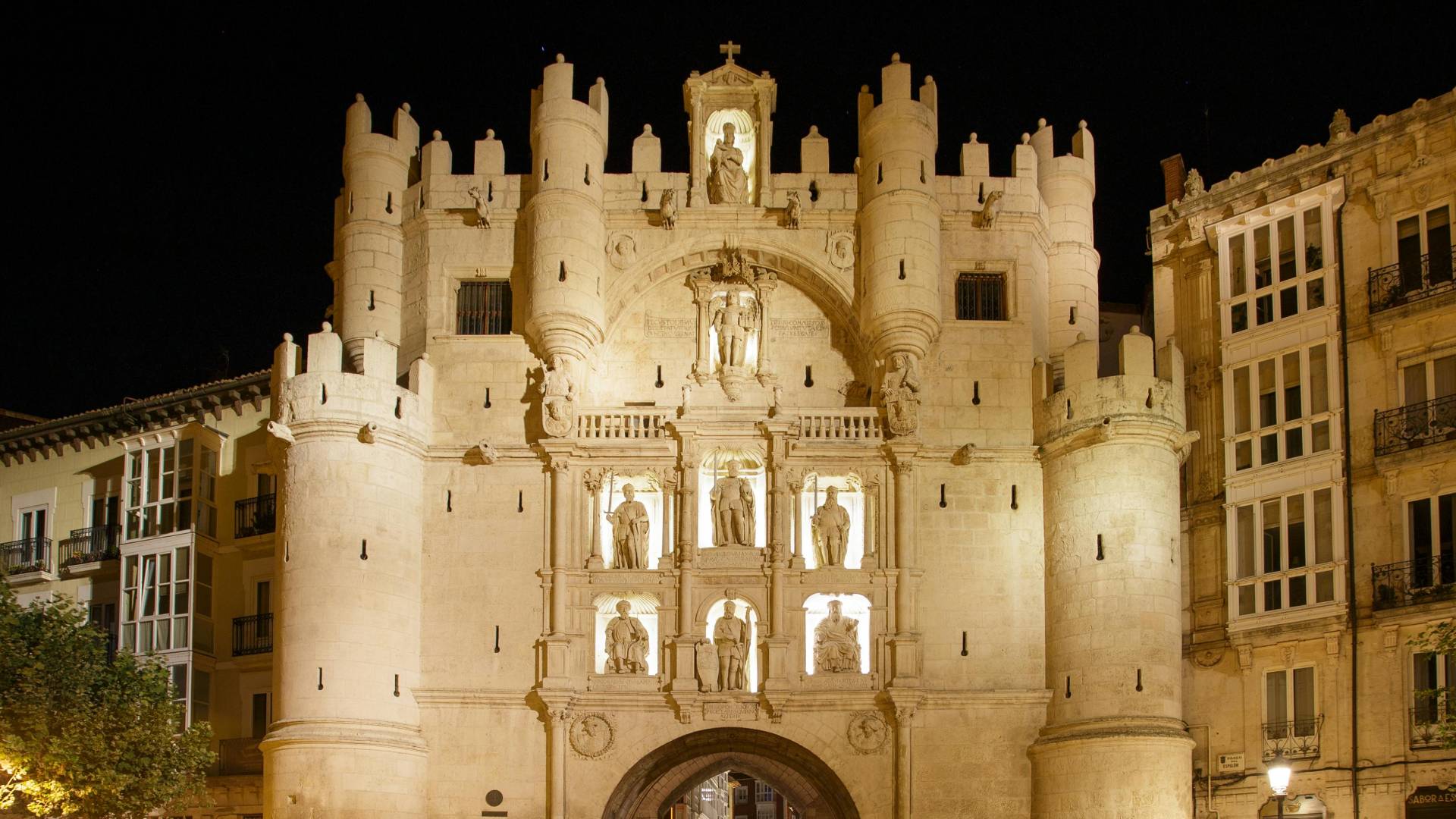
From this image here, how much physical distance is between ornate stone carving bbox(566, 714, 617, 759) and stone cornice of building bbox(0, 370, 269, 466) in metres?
10.7

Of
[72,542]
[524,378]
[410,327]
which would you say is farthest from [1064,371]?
[72,542]

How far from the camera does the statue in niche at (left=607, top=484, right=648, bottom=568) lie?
3681 cm

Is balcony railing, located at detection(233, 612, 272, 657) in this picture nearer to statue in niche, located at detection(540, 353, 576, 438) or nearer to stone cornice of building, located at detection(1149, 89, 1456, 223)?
statue in niche, located at detection(540, 353, 576, 438)

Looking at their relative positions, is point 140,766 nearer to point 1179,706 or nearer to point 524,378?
point 524,378

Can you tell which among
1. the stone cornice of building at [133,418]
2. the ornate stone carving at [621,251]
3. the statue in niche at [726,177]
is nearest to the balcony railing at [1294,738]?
the statue in niche at [726,177]

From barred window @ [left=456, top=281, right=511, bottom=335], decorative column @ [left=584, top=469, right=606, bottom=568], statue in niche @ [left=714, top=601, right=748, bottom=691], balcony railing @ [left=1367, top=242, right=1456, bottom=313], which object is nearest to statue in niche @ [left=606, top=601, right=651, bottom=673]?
decorative column @ [left=584, top=469, right=606, bottom=568]

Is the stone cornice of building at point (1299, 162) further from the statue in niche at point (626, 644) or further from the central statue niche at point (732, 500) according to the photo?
the statue in niche at point (626, 644)

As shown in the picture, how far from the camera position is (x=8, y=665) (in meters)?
32.8

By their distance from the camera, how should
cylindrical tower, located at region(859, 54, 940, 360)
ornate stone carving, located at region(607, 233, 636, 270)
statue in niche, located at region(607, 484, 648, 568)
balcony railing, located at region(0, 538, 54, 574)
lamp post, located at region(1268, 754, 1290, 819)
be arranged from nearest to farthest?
lamp post, located at region(1268, 754, 1290, 819) < statue in niche, located at region(607, 484, 648, 568) < cylindrical tower, located at region(859, 54, 940, 360) < ornate stone carving, located at region(607, 233, 636, 270) < balcony railing, located at region(0, 538, 54, 574)

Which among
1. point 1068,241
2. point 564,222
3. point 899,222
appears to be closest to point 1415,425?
point 1068,241

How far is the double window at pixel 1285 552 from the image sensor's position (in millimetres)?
35031

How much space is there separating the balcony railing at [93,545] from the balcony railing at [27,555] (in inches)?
23.3

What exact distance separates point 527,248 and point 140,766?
39.1ft

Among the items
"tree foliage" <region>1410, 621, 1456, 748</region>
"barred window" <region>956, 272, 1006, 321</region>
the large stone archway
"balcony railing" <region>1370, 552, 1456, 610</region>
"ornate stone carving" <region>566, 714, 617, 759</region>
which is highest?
"barred window" <region>956, 272, 1006, 321</region>
